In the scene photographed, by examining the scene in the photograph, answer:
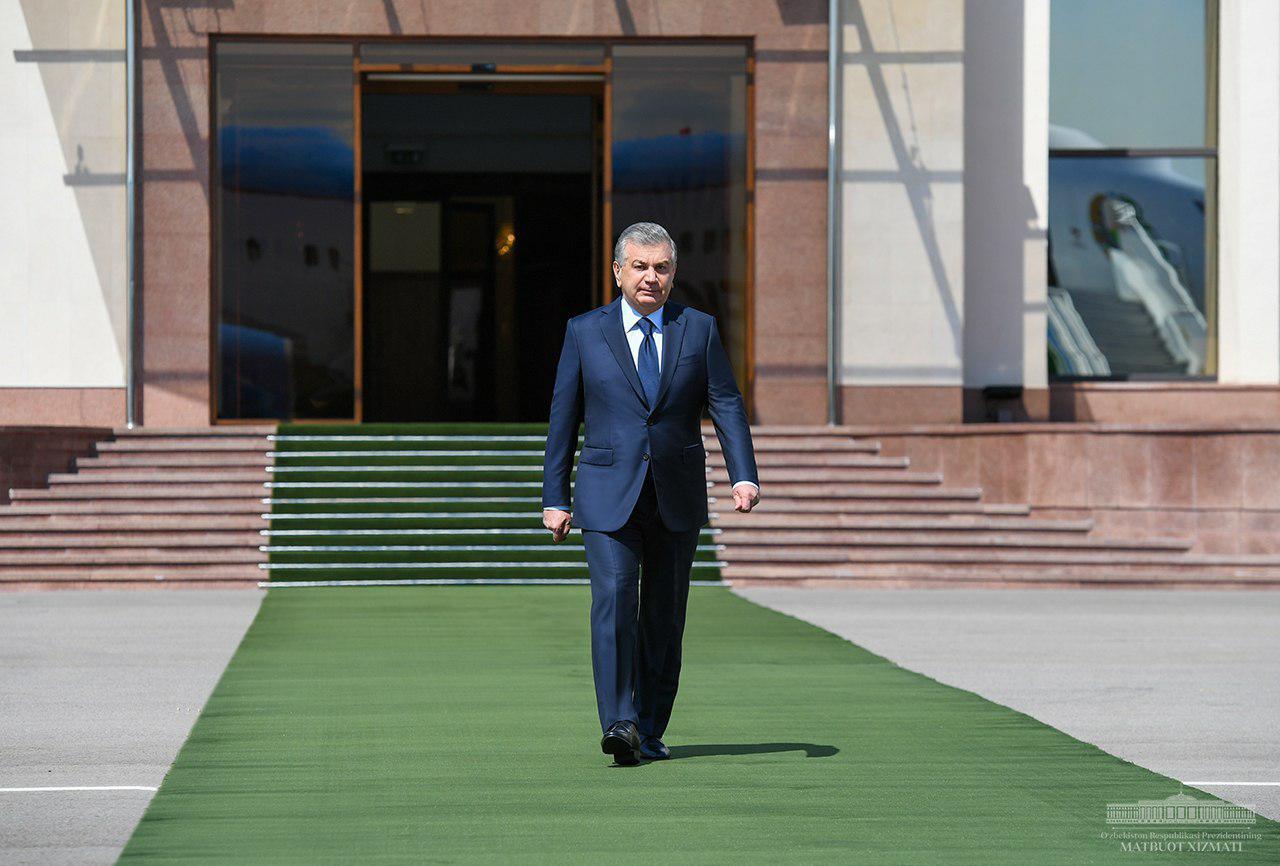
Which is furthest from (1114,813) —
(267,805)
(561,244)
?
(561,244)

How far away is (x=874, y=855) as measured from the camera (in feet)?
17.4

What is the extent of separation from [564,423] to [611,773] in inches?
48.7

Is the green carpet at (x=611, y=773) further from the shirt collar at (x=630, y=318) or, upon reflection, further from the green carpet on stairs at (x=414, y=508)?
the green carpet on stairs at (x=414, y=508)

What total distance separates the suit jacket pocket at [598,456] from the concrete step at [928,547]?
32.0ft

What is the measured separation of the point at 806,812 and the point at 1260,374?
17.6 metres

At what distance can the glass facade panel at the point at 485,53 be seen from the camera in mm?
21469

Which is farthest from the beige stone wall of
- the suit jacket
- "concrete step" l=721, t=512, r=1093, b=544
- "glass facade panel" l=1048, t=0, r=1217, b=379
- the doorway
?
the suit jacket

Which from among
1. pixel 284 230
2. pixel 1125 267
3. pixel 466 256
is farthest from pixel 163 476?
pixel 1125 267

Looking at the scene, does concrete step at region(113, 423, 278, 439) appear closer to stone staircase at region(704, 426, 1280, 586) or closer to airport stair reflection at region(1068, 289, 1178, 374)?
stone staircase at region(704, 426, 1280, 586)

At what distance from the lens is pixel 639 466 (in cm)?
673

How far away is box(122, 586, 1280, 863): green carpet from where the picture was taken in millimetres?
5449

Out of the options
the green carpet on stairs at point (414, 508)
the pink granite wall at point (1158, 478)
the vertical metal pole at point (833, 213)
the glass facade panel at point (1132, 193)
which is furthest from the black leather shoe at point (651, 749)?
the glass facade panel at point (1132, 193)

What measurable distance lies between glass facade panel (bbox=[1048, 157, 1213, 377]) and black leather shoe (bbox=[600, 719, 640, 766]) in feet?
54.4

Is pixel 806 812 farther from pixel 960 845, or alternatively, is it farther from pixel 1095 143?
pixel 1095 143
